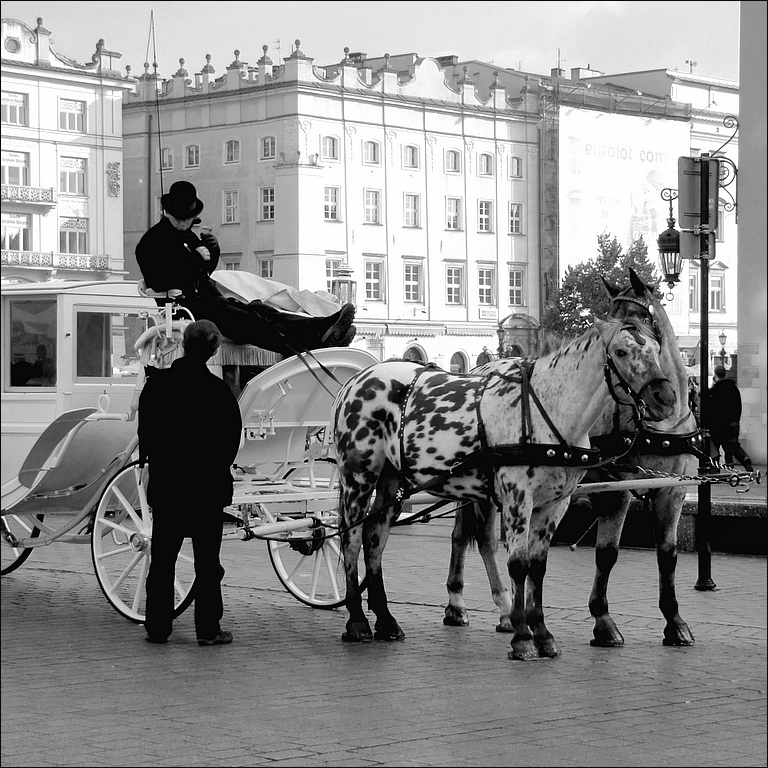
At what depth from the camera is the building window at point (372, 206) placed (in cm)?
6750

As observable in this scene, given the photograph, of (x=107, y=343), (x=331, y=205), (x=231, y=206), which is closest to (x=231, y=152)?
(x=231, y=206)

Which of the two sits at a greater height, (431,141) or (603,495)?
(431,141)

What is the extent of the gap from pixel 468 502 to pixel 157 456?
1.91 m

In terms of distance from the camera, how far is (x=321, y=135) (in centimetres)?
6531

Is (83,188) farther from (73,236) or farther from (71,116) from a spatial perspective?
(71,116)

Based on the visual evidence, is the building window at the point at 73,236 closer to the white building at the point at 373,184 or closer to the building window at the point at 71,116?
the white building at the point at 373,184

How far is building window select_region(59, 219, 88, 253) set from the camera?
5303 centimetres

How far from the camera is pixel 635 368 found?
8.21 m

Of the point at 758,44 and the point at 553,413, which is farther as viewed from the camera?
the point at 553,413

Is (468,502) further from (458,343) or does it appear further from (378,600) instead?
(458,343)

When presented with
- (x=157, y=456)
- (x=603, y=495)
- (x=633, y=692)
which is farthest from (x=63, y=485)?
(x=633, y=692)

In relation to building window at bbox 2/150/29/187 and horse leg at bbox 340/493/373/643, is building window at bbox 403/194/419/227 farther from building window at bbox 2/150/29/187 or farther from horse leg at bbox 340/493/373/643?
horse leg at bbox 340/493/373/643

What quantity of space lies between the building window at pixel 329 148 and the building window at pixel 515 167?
11.8m

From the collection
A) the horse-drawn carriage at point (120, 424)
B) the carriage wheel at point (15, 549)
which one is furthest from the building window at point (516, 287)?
the horse-drawn carriage at point (120, 424)
